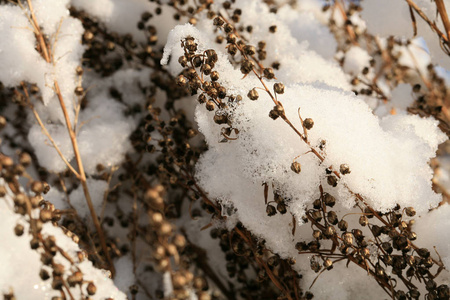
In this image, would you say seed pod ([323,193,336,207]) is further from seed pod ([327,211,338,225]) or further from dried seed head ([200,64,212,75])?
dried seed head ([200,64,212,75])

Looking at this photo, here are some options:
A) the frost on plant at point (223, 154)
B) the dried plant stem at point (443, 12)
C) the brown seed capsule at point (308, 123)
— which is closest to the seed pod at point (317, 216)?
the frost on plant at point (223, 154)

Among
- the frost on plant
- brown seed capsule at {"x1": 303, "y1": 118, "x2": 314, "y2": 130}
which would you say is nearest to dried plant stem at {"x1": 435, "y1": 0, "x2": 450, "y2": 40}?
the frost on plant

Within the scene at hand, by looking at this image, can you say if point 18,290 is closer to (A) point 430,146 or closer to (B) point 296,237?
(B) point 296,237

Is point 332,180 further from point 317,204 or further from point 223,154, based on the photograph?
point 223,154

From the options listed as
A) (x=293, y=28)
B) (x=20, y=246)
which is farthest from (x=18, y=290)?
(x=293, y=28)

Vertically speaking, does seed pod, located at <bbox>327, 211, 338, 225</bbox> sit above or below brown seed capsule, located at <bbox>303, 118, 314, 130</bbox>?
below

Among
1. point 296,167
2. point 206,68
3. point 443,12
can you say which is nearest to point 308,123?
point 296,167

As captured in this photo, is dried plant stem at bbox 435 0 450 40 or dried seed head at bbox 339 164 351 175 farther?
dried plant stem at bbox 435 0 450 40

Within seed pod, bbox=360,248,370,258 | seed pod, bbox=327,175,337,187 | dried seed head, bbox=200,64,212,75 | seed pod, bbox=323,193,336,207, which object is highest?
dried seed head, bbox=200,64,212,75

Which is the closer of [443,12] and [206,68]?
[206,68]
